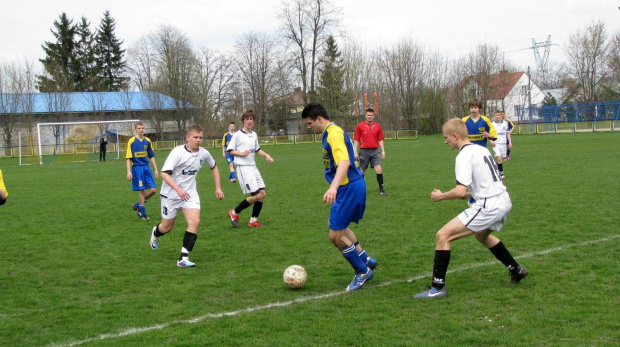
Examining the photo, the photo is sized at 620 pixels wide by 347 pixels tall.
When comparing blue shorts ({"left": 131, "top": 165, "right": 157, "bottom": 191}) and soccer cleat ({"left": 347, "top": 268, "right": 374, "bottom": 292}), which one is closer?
soccer cleat ({"left": 347, "top": 268, "right": 374, "bottom": 292})

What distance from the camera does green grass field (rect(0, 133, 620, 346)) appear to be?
14.4 ft

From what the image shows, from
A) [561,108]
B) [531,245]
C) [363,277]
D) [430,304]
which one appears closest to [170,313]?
[363,277]

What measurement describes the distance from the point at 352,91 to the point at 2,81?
1350 inches

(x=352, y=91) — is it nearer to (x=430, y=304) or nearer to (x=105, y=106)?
(x=105, y=106)

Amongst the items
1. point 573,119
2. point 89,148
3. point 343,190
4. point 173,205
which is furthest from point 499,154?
point 573,119

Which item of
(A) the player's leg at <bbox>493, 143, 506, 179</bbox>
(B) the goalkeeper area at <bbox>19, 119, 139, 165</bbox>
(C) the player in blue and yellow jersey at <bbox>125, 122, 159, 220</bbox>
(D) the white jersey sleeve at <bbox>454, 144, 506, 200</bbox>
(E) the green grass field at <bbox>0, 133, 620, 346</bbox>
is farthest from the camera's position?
(B) the goalkeeper area at <bbox>19, 119, 139, 165</bbox>

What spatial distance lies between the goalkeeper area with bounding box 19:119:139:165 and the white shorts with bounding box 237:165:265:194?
103 ft

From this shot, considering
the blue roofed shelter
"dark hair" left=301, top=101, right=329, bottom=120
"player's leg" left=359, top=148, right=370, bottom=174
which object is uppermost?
the blue roofed shelter

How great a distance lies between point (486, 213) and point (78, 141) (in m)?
41.7

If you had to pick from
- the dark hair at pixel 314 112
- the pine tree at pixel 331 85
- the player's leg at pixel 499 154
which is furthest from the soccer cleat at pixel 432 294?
the pine tree at pixel 331 85

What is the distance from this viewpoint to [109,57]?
66.9 metres

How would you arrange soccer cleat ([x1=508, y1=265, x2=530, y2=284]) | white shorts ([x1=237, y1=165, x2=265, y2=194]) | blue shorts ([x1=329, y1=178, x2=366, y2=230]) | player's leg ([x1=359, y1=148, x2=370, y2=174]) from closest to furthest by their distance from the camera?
soccer cleat ([x1=508, y1=265, x2=530, y2=284])
blue shorts ([x1=329, y1=178, x2=366, y2=230])
white shorts ([x1=237, y1=165, x2=265, y2=194])
player's leg ([x1=359, y1=148, x2=370, y2=174])

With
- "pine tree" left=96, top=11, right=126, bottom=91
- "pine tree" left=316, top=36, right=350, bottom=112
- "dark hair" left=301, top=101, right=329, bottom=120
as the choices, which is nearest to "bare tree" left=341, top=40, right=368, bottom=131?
"pine tree" left=316, top=36, right=350, bottom=112

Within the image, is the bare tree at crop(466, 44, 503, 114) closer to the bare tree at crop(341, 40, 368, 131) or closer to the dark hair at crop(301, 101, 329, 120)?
the bare tree at crop(341, 40, 368, 131)
